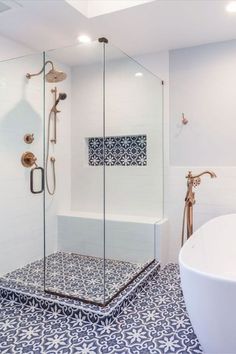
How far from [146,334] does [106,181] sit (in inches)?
63.2

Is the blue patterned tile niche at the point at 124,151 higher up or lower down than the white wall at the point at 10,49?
lower down

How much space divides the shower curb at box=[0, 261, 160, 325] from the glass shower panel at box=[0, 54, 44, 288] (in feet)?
0.55

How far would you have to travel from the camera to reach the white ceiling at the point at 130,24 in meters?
2.44

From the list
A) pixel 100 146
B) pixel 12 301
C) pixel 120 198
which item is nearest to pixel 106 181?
pixel 120 198

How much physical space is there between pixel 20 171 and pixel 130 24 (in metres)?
1.89

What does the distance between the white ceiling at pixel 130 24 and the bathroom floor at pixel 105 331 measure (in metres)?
2.54

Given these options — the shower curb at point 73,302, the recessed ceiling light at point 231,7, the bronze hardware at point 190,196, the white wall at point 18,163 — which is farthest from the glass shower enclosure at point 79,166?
the recessed ceiling light at point 231,7

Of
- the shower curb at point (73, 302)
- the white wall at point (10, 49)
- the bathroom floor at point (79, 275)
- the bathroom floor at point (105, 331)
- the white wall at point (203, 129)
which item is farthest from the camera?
the white wall at point (203, 129)

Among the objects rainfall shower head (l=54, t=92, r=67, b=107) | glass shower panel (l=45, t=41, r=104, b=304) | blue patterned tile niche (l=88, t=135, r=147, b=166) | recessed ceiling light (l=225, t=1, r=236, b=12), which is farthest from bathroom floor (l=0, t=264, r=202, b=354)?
recessed ceiling light (l=225, t=1, r=236, b=12)

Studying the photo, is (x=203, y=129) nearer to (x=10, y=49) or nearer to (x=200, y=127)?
(x=200, y=127)

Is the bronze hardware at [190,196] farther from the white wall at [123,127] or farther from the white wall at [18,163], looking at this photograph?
the white wall at [18,163]

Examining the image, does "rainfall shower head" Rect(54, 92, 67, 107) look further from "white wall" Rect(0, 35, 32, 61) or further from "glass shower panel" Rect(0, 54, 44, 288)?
"white wall" Rect(0, 35, 32, 61)

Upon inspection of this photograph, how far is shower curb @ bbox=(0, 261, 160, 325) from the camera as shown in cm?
224

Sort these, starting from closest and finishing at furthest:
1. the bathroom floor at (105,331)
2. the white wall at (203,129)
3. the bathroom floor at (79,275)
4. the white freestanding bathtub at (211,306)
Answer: the white freestanding bathtub at (211,306)
the bathroom floor at (105,331)
the bathroom floor at (79,275)
the white wall at (203,129)
